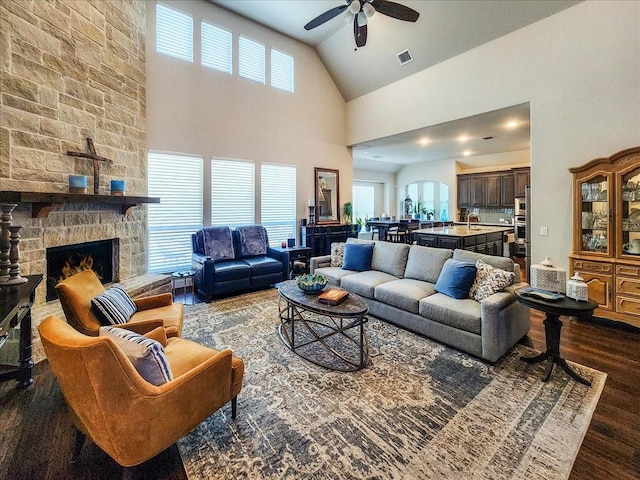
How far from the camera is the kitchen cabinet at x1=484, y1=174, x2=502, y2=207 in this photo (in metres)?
9.14

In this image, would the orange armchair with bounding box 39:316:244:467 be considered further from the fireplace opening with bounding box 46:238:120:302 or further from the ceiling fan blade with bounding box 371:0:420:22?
the ceiling fan blade with bounding box 371:0:420:22

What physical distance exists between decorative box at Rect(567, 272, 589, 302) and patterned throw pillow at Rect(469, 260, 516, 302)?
0.53 meters

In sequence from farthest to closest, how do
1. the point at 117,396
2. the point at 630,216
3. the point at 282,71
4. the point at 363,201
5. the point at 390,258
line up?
the point at 363,201, the point at 282,71, the point at 390,258, the point at 630,216, the point at 117,396

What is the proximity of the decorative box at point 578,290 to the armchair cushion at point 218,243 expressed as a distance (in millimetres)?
4621

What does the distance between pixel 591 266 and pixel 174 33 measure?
7.06m

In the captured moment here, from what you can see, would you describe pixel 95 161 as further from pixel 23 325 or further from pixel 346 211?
pixel 346 211

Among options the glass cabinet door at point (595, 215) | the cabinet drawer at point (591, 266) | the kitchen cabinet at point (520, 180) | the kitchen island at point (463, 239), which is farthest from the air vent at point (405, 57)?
the kitchen cabinet at point (520, 180)

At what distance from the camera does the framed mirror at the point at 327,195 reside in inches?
280

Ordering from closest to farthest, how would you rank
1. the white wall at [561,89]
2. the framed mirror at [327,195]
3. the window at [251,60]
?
1. the white wall at [561,89]
2. the window at [251,60]
3. the framed mirror at [327,195]

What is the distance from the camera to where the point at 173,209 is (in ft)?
17.0

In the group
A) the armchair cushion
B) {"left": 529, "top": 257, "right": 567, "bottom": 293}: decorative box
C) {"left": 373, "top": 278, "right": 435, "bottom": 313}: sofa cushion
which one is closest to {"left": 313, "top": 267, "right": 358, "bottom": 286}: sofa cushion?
{"left": 373, "top": 278, "right": 435, "bottom": 313}: sofa cushion

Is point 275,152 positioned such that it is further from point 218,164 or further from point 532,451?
point 532,451

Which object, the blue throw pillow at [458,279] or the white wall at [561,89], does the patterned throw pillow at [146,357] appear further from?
the white wall at [561,89]

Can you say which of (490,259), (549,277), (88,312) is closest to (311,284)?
(88,312)
